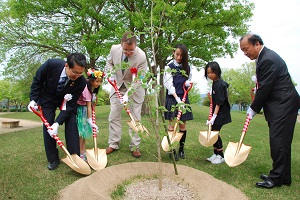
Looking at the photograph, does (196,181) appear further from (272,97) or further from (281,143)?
(272,97)

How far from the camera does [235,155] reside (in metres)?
3.51

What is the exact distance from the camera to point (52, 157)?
11.9 ft

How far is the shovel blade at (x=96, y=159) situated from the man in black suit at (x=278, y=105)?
2067mm

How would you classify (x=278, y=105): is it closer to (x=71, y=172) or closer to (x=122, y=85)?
(x=122, y=85)

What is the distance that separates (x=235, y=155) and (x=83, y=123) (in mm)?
2301

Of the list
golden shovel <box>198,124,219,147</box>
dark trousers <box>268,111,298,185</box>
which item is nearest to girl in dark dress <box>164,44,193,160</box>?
golden shovel <box>198,124,219,147</box>

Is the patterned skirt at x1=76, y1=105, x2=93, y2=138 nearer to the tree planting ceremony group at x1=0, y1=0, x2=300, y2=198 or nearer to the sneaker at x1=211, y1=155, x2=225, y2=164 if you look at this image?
the tree planting ceremony group at x1=0, y1=0, x2=300, y2=198

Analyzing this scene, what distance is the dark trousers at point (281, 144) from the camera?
3.21 metres

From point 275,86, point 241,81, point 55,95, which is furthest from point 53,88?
point 241,81

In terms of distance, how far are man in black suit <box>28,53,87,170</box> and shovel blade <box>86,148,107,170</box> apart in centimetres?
21

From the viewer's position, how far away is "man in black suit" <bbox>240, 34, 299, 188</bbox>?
10.5 feet

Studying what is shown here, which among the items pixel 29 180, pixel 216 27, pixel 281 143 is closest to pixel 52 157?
pixel 29 180

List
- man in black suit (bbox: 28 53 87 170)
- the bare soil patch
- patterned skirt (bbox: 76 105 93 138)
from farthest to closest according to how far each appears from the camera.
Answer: patterned skirt (bbox: 76 105 93 138)
man in black suit (bbox: 28 53 87 170)
the bare soil patch

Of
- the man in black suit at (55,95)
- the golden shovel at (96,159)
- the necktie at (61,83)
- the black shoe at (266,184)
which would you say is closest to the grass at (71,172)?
the black shoe at (266,184)
